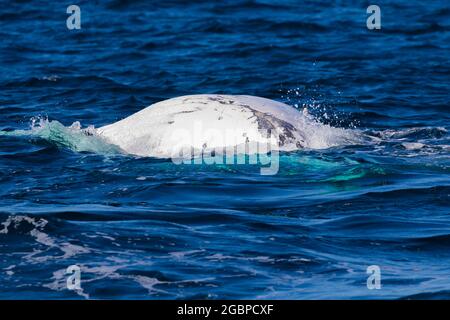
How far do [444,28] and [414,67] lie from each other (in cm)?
334

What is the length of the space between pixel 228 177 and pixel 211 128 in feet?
2.53

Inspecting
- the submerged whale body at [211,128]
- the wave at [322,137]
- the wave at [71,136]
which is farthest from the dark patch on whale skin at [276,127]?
the wave at [71,136]

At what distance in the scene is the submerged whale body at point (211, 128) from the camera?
35.9ft

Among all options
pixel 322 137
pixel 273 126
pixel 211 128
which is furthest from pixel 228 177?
pixel 322 137

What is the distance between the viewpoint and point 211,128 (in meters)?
11.0

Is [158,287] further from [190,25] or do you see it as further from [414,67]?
[190,25]

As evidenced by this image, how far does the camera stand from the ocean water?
24.5 ft

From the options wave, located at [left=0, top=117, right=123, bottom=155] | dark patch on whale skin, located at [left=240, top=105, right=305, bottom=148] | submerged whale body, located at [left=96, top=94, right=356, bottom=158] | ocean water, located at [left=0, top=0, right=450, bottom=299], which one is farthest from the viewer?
wave, located at [left=0, top=117, right=123, bottom=155]

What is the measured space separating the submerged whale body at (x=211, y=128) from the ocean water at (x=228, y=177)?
236mm

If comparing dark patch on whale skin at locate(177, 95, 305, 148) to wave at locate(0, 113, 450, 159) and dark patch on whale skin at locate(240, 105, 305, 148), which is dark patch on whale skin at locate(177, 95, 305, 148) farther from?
wave at locate(0, 113, 450, 159)

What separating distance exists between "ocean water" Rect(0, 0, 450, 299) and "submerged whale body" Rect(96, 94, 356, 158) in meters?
0.24

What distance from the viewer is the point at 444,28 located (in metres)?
20.3

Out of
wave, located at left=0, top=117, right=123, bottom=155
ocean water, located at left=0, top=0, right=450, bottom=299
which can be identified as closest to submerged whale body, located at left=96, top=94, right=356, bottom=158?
wave, located at left=0, top=117, right=123, bottom=155

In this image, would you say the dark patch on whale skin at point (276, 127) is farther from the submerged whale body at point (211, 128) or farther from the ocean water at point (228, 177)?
the ocean water at point (228, 177)
